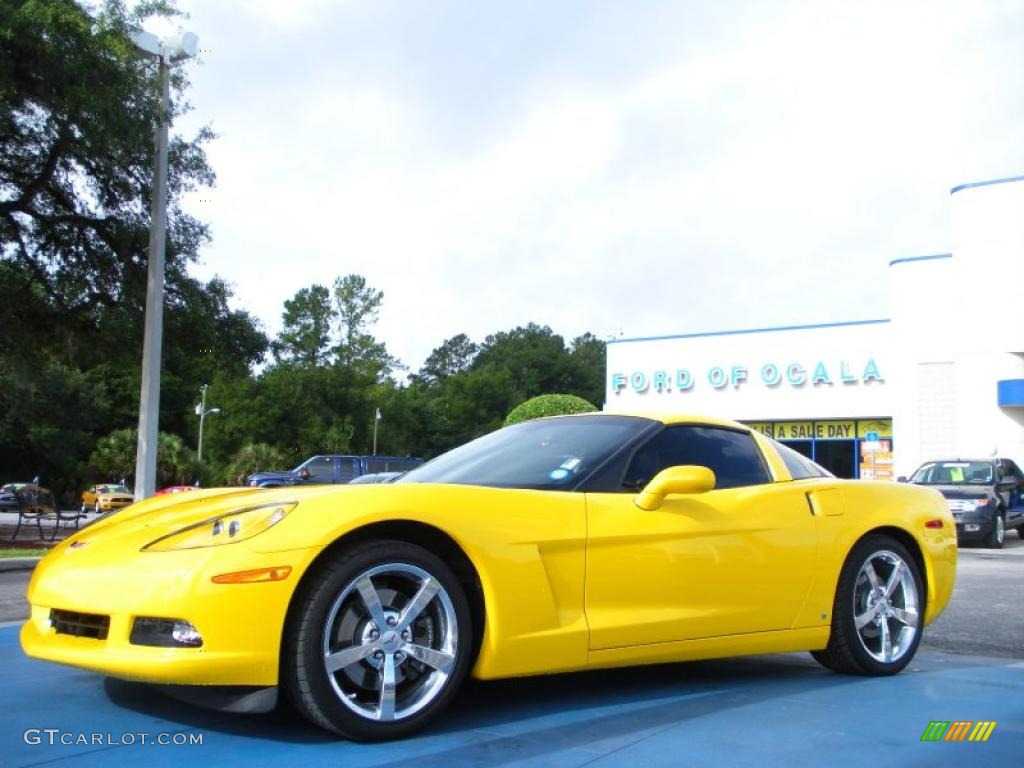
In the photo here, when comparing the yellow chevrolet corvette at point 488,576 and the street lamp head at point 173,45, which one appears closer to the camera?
the yellow chevrolet corvette at point 488,576

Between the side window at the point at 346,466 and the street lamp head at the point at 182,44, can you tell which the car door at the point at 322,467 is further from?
the street lamp head at the point at 182,44

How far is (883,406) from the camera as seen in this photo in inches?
1270

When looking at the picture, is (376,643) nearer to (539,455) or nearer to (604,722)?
(604,722)

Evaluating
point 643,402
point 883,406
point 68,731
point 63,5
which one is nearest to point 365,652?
point 68,731

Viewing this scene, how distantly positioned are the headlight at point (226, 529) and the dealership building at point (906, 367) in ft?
70.8

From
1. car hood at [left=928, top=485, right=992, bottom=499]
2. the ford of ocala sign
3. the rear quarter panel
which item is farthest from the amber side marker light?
the ford of ocala sign

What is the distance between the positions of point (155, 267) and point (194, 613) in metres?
13.4

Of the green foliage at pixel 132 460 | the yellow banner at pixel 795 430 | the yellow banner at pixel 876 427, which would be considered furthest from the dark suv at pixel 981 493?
the green foliage at pixel 132 460

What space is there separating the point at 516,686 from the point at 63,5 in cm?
1288

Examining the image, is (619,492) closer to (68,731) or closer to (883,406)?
(68,731)

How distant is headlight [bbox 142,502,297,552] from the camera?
11.5 ft

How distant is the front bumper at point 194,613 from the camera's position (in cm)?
330

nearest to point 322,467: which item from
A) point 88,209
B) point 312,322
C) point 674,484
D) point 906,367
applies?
point 88,209

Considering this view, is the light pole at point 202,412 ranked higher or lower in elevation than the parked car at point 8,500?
higher
